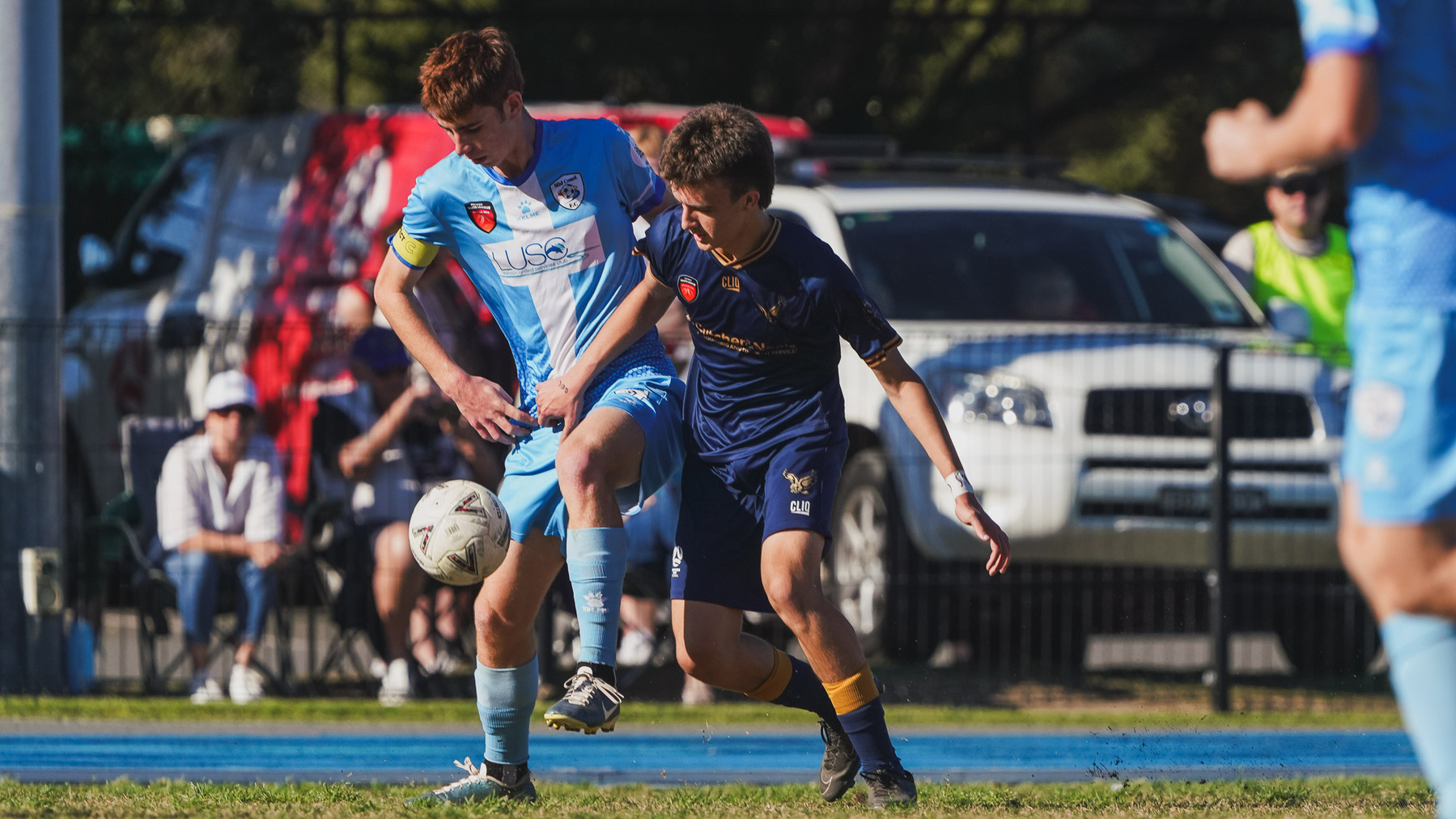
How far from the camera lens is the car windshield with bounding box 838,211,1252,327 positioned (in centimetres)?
993

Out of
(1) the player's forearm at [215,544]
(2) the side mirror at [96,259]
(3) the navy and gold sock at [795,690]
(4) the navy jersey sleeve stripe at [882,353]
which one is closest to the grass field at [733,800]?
(3) the navy and gold sock at [795,690]

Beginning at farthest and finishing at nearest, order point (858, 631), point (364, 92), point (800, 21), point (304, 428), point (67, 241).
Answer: point (364, 92)
point (800, 21)
point (67, 241)
point (304, 428)
point (858, 631)

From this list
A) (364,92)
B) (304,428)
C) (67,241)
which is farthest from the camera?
(364,92)

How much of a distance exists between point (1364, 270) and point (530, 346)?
280 centimetres

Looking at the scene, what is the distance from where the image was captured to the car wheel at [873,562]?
9.20 m

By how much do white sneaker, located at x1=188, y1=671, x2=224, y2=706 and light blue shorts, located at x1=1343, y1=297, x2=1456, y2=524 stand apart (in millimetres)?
6722

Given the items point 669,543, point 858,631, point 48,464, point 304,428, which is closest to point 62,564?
point 48,464

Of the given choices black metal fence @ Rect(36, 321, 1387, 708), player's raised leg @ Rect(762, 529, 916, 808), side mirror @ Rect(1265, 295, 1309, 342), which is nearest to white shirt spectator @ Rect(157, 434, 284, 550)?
black metal fence @ Rect(36, 321, 1387, 708)

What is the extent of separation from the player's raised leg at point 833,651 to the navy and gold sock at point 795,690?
308mm

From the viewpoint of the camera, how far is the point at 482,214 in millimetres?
5699

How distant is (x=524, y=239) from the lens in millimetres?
5660

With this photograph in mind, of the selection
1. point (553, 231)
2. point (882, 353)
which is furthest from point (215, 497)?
point (882, 353)

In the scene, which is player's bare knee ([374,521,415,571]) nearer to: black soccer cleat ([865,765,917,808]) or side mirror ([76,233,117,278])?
black soccer cleat ([865,765,917,808])

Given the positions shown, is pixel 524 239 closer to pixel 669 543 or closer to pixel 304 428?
pixel 669 543
